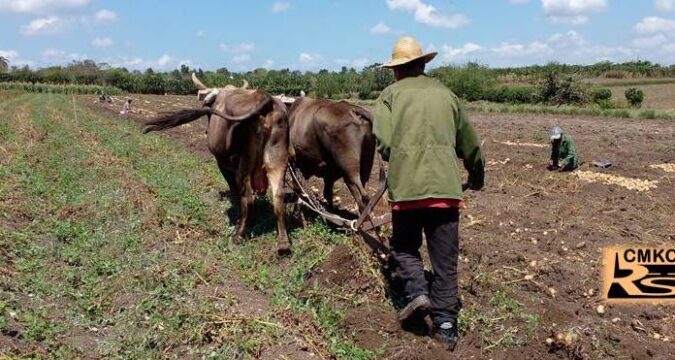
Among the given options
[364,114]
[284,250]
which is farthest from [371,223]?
[364,114]

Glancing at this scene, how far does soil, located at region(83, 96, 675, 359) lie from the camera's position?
15.5ft

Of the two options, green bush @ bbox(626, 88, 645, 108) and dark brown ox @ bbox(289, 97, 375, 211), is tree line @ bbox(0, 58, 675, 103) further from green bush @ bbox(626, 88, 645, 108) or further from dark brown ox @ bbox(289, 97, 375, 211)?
dark brown ox @ bbox(289, 97, 375, 211)

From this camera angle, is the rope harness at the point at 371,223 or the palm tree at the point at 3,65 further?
the palm tree at the point at 3,65

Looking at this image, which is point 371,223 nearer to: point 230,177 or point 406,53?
point 406,53

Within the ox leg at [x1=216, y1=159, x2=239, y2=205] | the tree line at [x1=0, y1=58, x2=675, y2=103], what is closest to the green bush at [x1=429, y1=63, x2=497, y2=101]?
the tree line at [x1=0, y1=58, x2=675, y2=103]

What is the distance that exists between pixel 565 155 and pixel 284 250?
705 centimetres

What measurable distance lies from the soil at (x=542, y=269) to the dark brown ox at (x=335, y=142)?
1.90 feet

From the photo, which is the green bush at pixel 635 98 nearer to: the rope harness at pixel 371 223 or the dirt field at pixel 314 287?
the dirt field at pixel 314 287

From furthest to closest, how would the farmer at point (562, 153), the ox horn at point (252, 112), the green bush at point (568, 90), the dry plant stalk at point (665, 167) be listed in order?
the green bush at point (568, 90)
the dry plant stalk at point (665, 167)
the farmer at point (562, 153)
the ox horn at point (252, 112)

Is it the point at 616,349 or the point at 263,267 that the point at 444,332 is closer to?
the point at 616,349

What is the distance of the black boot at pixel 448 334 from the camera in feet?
15.2

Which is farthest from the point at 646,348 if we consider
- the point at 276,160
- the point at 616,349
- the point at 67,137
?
the point at 67,137

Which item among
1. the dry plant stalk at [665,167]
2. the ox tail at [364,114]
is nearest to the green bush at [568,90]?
the dry plant stalk at [665,167]

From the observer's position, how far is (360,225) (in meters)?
5.79
